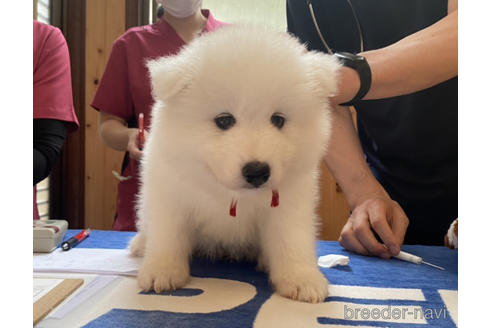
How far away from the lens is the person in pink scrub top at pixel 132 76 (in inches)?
94.8

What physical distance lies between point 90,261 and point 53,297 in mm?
367

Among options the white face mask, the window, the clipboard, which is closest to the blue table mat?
the clipboard

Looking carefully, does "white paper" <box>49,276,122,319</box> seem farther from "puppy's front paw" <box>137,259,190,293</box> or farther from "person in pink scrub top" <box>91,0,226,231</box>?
"person in pink scrub top" <box>91,0,226,231</box>

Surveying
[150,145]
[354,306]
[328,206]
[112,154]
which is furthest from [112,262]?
[328,206]

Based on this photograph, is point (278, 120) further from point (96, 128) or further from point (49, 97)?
point (96, 128)

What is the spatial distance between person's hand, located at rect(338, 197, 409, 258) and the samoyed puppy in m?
0.31

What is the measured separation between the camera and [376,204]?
1.54m

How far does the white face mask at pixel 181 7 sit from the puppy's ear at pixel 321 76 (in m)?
1.31

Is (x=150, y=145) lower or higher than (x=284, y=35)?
lower

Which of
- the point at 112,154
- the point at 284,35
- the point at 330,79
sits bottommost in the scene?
the point at 112,154

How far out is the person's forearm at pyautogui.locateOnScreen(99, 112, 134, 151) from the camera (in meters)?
2.30

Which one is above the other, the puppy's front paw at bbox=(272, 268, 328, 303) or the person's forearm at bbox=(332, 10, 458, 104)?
the person's forearm at bbox=(332, 10, 458, 104)
